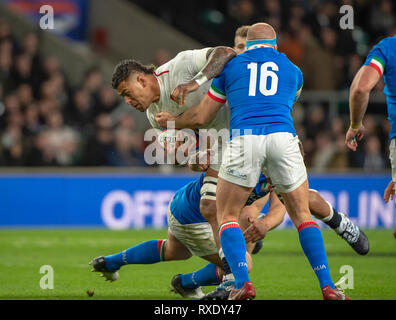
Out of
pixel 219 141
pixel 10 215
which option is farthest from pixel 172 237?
pixel 10 215

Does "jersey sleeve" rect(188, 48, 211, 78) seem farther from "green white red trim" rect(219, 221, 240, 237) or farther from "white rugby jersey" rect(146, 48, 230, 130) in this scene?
"green white red trim" rect(219, 221, 240, 237)

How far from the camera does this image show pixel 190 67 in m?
6.66

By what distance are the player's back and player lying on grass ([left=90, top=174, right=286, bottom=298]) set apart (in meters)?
0.85

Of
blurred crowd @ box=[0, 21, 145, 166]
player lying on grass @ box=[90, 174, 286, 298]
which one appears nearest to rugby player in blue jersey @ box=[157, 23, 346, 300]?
player lying on grass @ box=[90, 174, 286, 298]

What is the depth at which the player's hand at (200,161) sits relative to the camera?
644 cm

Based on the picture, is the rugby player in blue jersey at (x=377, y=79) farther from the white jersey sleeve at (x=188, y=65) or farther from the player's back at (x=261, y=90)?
the white jersey sleeve at (x=188, y=65)

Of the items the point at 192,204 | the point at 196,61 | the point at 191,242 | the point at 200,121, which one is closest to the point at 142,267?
the point at 191,242

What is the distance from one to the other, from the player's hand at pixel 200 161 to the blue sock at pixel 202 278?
0.85 meters

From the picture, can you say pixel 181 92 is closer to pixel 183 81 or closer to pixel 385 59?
pixel 183 81

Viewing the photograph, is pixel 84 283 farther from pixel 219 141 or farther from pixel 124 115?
pixel 124 115

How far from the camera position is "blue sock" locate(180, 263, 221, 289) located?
6.62m

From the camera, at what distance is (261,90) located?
5.66 m

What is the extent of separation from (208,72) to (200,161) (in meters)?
0.83

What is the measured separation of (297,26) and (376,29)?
200 centimetres
